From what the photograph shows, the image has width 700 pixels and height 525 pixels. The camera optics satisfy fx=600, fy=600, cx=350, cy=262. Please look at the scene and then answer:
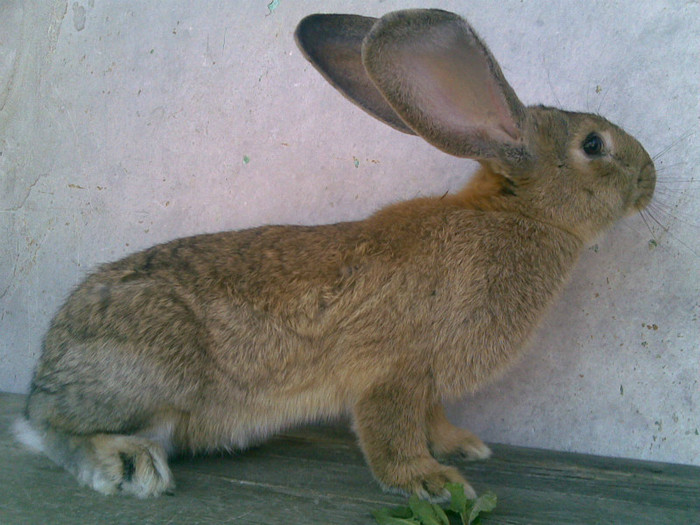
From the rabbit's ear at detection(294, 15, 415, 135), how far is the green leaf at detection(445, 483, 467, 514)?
103 cm

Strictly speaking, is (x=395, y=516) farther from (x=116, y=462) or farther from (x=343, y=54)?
(x=343, y=54)

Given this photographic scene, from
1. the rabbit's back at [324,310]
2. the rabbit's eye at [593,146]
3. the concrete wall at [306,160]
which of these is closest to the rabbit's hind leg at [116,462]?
the rabbit's back at [324,310]

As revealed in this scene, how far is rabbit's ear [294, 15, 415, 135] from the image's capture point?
6.06 ft

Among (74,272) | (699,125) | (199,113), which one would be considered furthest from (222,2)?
(699,125)

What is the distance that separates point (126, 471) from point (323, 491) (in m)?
0.50

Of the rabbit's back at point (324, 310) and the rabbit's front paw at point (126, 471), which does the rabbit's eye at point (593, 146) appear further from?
the rabbit's front paw at point (126, 471)

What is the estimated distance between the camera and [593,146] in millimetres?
1858

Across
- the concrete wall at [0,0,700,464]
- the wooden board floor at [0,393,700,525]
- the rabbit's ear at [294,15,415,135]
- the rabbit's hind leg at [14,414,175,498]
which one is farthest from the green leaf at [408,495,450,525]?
the rabbit's ear at [294,15,415,135]

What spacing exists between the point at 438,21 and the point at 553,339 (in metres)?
1.17

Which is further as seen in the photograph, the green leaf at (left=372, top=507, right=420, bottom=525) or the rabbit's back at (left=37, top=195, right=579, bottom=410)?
the rabbit's back at (left=37, top=195, right=579, bottom=410)

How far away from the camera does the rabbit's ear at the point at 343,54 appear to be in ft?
6.06

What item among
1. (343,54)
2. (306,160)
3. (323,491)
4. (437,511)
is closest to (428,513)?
(437,511)

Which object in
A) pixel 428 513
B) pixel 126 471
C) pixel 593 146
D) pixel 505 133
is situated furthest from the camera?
pixel 593 146

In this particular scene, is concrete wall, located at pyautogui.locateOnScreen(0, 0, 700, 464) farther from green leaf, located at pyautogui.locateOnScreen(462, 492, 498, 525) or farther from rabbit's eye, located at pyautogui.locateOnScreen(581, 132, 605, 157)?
green leaf, located at pyautogui.locateOnScreen(462, 492, 498, 525)
